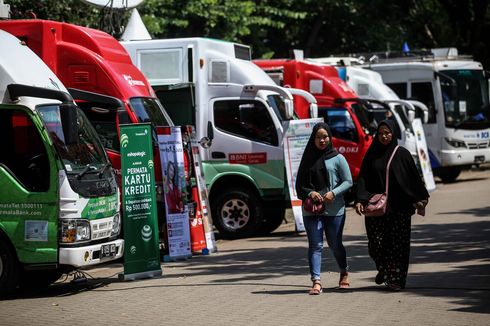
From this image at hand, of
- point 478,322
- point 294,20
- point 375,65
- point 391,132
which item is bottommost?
point 478,322

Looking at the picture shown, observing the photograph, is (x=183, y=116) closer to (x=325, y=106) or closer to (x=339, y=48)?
(x=325, y=106)

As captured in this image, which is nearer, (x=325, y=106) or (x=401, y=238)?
(x=401, y=238)

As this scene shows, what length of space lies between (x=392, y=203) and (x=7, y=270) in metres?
4.35

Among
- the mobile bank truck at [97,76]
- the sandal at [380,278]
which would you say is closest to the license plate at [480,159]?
the mobile bank truck at [97,76]

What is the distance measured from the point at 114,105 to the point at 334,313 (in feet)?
19.5

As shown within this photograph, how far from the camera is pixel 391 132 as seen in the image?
11.5 metres

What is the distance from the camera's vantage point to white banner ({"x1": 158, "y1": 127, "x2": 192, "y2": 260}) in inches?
584

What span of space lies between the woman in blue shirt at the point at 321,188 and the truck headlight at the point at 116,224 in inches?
95.1

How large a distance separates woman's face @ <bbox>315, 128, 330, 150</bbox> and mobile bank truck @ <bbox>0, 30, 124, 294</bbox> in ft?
8.72

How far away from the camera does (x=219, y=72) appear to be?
18.2 meters

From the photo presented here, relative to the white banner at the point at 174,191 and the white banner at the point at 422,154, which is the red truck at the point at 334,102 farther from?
the white banner at the point at 174,191

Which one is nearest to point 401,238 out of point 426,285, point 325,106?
→ point 426,285

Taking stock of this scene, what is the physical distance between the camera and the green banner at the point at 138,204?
12867mm

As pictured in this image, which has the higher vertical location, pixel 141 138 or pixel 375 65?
pixel 375 65
